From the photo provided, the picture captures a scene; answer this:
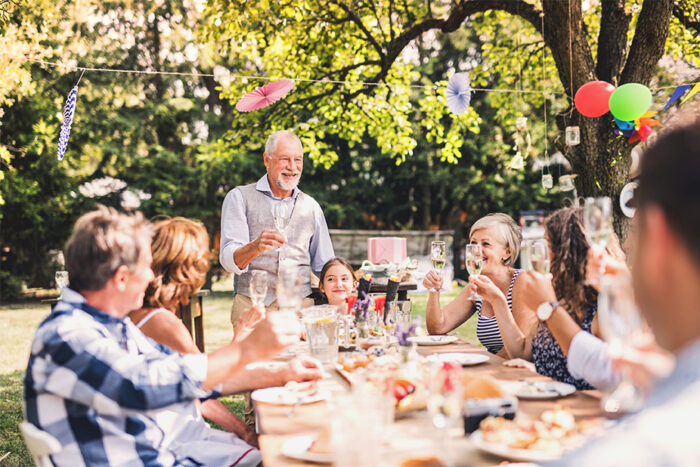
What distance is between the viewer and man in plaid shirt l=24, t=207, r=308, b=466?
1588 millimetres

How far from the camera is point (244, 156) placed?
16.5m

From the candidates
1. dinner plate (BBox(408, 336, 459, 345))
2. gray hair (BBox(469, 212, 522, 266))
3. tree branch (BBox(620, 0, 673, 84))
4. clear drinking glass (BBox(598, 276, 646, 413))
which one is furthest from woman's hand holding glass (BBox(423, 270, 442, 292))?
tree branch (BBox(620, 0, 673, 84))

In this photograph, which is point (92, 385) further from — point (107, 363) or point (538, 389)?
point (538, 389)

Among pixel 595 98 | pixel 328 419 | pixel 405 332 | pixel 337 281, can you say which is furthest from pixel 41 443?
pixel 595 98

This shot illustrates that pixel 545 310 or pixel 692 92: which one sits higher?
pixel 692 92

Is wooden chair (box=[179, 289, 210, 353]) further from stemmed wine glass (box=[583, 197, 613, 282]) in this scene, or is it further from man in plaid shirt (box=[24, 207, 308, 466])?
stemmed wine glass (box=[583, 197, 613, 282])

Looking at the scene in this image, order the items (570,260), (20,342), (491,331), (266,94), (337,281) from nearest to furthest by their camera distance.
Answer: (570,260) < (491,331) < (337,281) < (266,94) < (20,342)

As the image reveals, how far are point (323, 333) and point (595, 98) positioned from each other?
3091mm

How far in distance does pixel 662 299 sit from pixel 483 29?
28.7 ft

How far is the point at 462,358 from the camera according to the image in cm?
266

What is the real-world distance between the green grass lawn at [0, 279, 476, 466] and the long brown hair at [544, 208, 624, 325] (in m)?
3.69

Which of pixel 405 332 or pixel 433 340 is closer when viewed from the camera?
pixel 405 332

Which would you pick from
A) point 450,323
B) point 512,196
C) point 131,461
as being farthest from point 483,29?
point 512,196

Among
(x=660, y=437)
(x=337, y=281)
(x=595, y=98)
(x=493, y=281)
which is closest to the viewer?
(x=660, y=437)
